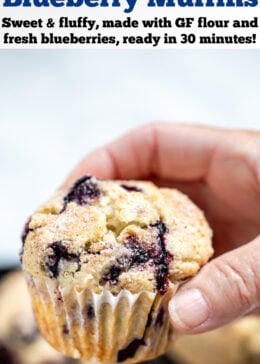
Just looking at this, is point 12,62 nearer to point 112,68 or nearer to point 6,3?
point 112,68

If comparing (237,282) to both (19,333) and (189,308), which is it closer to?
(189,308)

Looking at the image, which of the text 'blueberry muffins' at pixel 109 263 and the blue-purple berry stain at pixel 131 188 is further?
the blue-purple berry stain at pixel 131 188

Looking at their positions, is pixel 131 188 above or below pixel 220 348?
above

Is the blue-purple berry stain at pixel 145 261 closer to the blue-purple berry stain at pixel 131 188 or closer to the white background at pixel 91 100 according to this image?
the blue-purple berry stain at pixel 131 188

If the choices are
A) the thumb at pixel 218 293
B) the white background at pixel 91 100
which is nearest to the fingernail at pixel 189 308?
the thumb at pixel 218 293

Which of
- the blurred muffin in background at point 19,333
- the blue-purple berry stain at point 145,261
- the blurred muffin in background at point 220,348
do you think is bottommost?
the blurred muffin in background at point 220,348

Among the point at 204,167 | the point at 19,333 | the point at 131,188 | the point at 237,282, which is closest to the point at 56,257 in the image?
the point at 131,188
